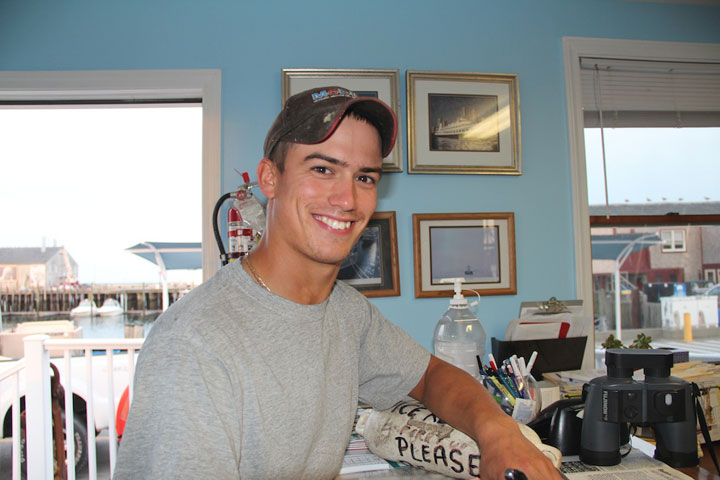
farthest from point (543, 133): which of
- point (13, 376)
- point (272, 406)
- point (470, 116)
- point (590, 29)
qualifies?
point (13, 376)

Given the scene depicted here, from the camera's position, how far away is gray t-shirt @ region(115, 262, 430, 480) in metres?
0.70

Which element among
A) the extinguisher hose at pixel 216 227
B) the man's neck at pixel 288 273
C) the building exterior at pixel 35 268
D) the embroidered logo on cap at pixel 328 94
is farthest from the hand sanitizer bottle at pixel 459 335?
the building exterior at pixel 35 268

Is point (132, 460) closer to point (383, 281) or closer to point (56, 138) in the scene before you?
point (383, 281)

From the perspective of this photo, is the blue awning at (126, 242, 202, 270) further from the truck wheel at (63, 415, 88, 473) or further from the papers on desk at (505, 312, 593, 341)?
the papers on desk at (505, 312, 593, 341)

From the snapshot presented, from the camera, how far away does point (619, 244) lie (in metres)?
2.26

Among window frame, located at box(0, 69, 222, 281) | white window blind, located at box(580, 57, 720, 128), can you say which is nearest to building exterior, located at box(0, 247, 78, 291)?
window frame, located at box(0, 69, 222, 281)

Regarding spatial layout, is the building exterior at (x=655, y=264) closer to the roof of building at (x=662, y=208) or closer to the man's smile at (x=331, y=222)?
the roof of building at (x=662, y=208)

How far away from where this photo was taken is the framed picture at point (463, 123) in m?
2.01

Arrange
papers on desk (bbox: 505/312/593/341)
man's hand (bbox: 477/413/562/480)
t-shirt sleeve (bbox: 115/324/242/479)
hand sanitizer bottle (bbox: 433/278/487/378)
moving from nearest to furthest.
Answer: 1. t-shirt sleeve (bbox: 115/324/242/479)
2. man's hand (bbox: 477/413/562/480)
3. papers on desk (bbox: 505/312/593/341)
4. hand sanitizer bottle (bbox: 433/278/487/378)

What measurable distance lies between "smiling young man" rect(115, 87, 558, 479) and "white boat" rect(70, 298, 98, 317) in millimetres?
1731

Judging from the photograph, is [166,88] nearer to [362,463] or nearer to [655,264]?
[362,463]

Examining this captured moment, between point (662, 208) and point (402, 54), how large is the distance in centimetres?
142

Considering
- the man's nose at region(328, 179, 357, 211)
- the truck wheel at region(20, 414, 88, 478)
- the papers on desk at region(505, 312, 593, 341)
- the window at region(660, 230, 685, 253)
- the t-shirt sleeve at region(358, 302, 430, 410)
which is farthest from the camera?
the truck wheel at region(20, 414, 88, 478)

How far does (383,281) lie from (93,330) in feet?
4.96
